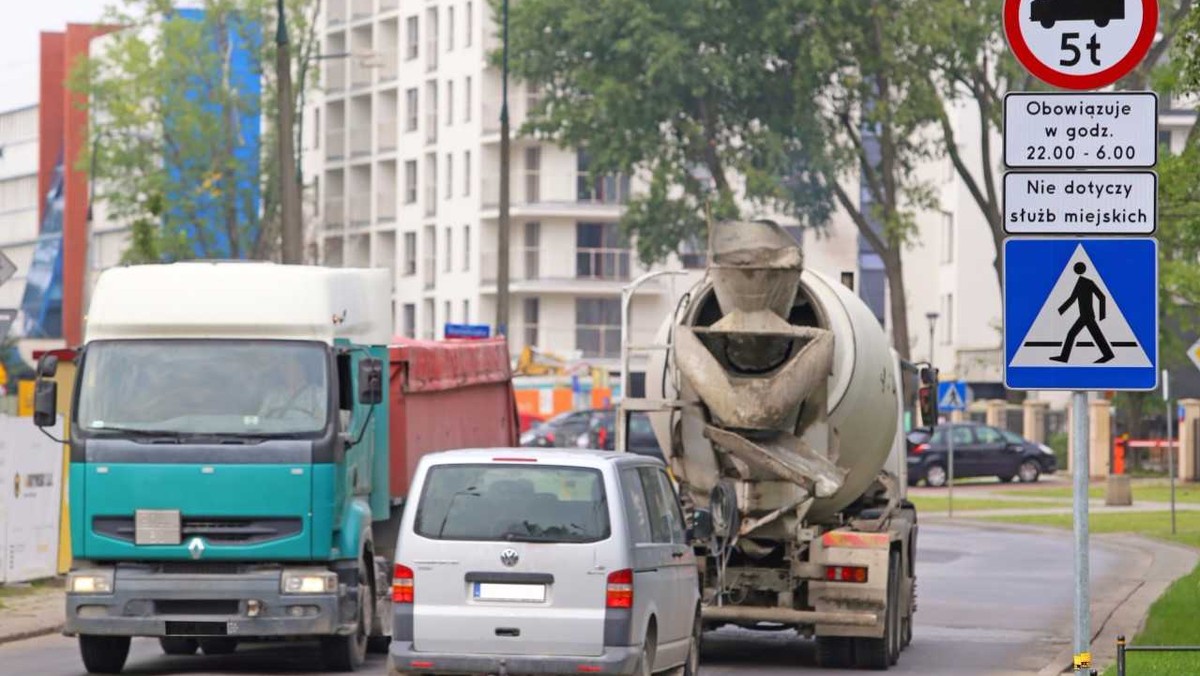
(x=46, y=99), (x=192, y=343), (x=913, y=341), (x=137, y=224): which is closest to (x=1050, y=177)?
(x=192, y=343)

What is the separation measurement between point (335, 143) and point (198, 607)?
98.2 meters

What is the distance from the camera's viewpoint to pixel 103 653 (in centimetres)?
1989

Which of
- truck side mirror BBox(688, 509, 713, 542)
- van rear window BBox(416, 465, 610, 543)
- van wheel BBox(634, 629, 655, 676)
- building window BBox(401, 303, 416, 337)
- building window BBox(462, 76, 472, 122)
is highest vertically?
building window BBox(462, 76, 472, 122)

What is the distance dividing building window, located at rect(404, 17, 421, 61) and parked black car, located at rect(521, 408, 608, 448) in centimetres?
4371

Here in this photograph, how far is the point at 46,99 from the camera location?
5448 inches

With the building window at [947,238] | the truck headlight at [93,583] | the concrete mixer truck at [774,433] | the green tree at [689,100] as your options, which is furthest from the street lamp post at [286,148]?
the building window at [947,238]

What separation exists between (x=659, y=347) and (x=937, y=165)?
8569 cm

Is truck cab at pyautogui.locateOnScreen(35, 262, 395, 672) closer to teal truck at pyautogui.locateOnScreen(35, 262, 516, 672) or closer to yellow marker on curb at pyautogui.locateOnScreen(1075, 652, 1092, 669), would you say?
teal truck at pyautogui.locateOnScreen(35, 262, 516, 672)

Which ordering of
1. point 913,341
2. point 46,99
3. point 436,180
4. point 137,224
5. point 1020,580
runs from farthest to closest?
point 46,99 → point 436,180 → point 913,341 → point 137,224 → point 1020,580

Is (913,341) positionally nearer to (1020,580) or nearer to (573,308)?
(573,308)

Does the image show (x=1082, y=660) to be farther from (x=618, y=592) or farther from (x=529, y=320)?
(x=529, y=320)

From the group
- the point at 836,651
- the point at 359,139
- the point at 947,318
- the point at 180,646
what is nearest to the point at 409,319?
the point at 359,139

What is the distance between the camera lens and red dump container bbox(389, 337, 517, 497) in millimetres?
21719

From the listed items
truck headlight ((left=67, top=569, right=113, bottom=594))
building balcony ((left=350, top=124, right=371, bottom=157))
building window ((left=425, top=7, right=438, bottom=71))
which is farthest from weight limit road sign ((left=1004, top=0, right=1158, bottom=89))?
building balcony ((left=350, top=124, right=371, bottom=157))
